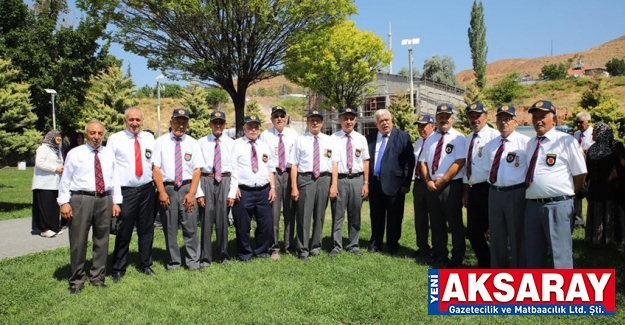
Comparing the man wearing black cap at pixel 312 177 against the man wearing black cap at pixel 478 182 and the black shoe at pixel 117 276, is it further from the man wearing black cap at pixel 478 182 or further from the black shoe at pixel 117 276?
the black shoe at pixel 117 276

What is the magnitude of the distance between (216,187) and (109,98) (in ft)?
109

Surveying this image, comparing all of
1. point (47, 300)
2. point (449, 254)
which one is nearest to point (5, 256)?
point (47, 300)

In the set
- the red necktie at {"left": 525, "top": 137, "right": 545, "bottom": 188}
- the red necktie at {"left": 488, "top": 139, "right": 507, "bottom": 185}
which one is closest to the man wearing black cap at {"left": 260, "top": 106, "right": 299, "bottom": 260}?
the red necktie at {"left": 488, "top": 139, "right": 507, "bottom": 185}

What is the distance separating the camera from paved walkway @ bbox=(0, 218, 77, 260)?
7.78m

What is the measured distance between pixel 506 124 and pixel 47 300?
18.8 feet

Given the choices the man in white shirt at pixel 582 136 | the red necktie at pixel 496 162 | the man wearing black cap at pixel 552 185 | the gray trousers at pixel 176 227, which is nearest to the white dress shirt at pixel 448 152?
the red necktie at pixel 496 162

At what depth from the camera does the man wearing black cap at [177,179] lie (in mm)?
6074

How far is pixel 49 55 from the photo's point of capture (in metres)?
34.1

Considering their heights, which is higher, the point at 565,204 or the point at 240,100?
the point at 240,100

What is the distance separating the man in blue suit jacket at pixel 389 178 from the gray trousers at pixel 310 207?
84 centimetres

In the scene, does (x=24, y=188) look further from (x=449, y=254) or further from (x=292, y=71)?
(x=449, y=254)

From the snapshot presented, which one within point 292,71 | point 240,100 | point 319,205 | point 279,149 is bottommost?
point 319,205

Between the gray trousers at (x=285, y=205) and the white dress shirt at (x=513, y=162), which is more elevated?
the white dress shirt at (x=513, y=162)

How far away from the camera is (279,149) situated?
7.06 meters
